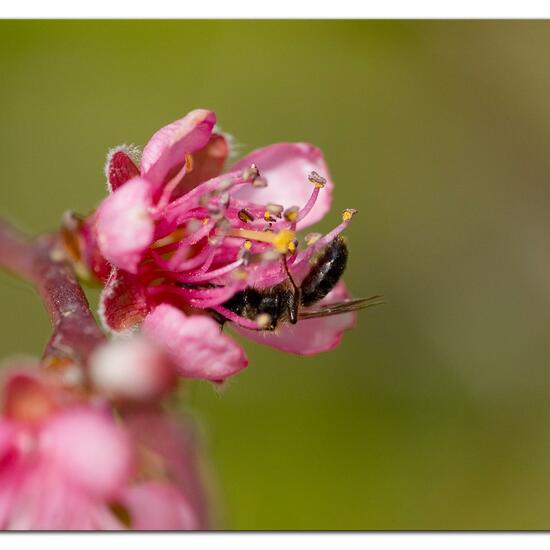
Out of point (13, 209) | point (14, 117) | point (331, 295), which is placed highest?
point (14, 117)

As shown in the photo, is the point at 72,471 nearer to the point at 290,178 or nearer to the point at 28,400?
the point at 28,400

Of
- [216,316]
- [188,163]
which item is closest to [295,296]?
[216,316]

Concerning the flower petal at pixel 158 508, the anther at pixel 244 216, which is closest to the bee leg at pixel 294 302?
the anther at pixel 244 216

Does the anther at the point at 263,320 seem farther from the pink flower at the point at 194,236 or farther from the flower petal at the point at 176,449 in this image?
the flower petal at the point at 176,449

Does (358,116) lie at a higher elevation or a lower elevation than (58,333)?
higher
